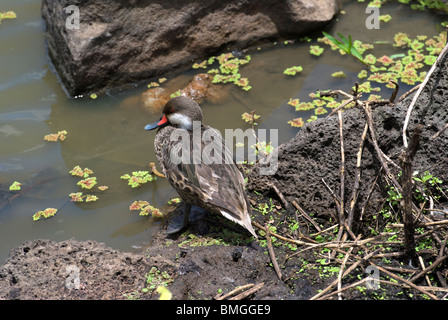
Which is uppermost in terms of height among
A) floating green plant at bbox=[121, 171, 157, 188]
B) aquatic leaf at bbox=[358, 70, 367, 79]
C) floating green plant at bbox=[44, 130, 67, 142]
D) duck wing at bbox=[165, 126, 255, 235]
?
duck wing at bbox=[165, 126, 255, 235]

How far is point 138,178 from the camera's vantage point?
5.35 meters

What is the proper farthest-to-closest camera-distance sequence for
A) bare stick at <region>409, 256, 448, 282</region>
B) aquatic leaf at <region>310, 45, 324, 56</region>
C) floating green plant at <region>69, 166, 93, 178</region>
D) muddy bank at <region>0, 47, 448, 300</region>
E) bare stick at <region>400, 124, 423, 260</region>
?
aquatic leaf at <region>310, 45, 324, 56</region>, floating green plant at <region>69, 166, 93, 178</region>, muddy bank at <region>0, 47, 448, 300</region>, bare stick at <region>409, 256, 448, 282</region>, bare stick at <region>400, 124, 423, 260</region>

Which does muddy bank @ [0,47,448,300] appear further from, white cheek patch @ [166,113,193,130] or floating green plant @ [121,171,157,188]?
floating green plant @ [121,171,157,188]

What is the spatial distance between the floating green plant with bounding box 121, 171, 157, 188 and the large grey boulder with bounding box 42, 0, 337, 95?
5.36ft

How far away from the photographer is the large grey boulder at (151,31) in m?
6.31

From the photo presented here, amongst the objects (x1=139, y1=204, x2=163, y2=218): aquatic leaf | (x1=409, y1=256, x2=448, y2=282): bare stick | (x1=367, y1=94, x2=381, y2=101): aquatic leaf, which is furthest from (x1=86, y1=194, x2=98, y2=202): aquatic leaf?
(x1=367, y1=94, x2=381, y2=101): aquatic leaf

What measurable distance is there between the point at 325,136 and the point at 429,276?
142 centimetres

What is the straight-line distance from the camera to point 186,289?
11.5ft

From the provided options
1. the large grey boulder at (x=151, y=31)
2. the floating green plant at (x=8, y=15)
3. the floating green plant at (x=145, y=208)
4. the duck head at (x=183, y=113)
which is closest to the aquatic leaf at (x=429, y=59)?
the large grey boulder at (x=151, y=31)

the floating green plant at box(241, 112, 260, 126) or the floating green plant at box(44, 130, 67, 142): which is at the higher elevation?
the floating green plant at box(44, 130, 67, 142)

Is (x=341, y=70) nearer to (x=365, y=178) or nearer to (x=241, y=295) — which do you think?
(x=365, y=178)

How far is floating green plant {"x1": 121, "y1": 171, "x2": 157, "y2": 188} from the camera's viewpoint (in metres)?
5.32

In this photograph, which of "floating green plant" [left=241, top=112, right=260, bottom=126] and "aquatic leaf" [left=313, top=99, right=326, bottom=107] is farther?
"aquatic leaf" [left=313, top=99, right=326, bottom=107]

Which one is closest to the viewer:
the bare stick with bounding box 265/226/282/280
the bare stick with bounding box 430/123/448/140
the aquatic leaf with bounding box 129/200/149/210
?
the bare stick with bounding box 265/226/282/280
